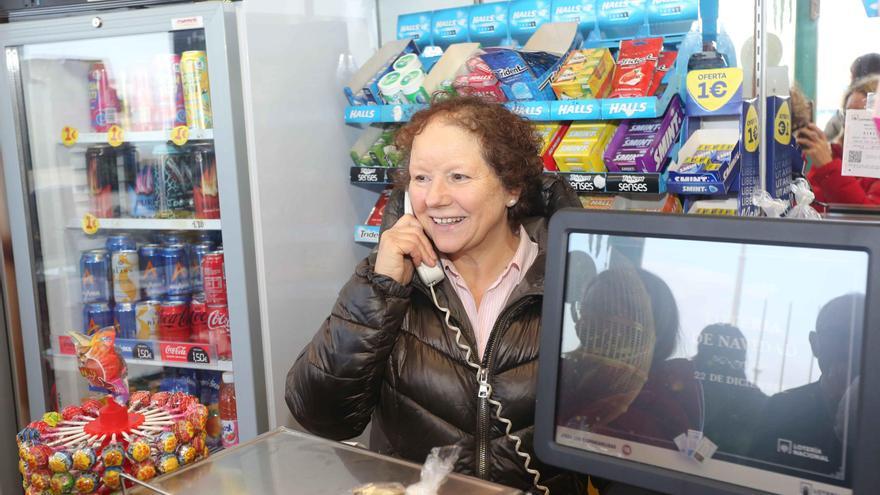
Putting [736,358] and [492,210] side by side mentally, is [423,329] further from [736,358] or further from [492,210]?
[736,358]

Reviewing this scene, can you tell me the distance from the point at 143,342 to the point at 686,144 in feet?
7.27

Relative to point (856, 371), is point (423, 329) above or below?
below

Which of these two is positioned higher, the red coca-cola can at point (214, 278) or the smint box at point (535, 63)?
the smint box at point (535, 63)

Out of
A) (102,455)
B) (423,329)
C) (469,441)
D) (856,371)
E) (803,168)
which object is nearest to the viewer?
(856,371)

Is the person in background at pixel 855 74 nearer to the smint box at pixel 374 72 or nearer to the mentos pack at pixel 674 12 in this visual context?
the mentos pack at pixel 674 12

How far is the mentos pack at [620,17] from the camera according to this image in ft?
8.90

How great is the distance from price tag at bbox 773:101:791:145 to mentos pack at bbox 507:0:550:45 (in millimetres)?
883

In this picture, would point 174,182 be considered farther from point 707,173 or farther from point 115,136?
point 707,173

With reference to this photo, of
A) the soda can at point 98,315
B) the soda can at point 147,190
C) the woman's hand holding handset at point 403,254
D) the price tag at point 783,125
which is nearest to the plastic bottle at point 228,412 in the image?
the soda can at point 98,315

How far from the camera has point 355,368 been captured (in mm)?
1729

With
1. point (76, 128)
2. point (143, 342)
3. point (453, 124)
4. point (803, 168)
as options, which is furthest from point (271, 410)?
point (803, 168)

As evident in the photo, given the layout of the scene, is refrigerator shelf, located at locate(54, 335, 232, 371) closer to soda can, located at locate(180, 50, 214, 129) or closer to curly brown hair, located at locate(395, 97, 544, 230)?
soda can, located at locate(180, 50, 214, 129)

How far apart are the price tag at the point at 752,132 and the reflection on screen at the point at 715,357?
158 cm

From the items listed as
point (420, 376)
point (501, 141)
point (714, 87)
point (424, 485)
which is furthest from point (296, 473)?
point (714, 87)
